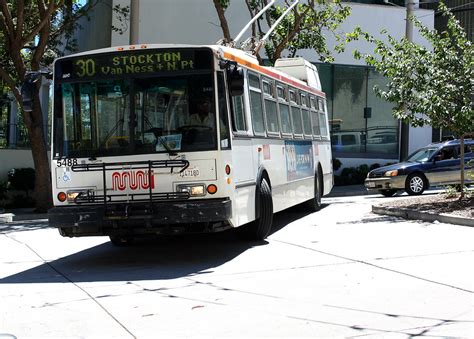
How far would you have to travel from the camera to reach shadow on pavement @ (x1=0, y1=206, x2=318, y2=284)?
891 centimetres

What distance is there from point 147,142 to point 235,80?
1.59 meters

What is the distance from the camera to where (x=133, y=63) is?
31.0 ft

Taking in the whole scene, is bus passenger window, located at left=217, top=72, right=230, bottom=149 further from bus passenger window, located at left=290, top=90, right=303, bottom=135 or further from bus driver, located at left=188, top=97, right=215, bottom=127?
bus passenger window, located at left=290, top=90, right=303, bottom=135

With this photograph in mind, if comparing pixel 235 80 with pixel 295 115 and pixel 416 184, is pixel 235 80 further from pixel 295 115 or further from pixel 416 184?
pixel 416 184

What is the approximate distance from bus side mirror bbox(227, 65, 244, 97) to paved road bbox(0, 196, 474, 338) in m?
2.56

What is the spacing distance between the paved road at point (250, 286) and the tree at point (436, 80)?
9.18 feet

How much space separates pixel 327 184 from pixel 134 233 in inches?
374

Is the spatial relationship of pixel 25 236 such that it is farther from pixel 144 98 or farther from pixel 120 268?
pixel 144 98

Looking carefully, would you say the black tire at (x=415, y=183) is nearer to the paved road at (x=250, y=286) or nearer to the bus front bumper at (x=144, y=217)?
the paved road at (x=250, y=286)

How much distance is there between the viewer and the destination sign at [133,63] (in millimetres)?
9375

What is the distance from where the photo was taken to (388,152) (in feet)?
98.9

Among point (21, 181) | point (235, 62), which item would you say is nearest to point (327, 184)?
point (235, 62)

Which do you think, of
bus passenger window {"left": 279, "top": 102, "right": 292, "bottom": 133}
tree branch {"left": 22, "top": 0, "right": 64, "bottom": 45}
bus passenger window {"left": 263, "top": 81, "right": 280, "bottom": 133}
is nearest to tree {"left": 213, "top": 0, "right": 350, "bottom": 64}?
tree branch {"left": 22, "top": 0, "right": 64, "bottom": 45}

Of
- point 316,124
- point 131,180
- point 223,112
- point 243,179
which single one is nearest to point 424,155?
point 316,124
